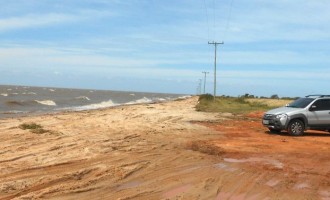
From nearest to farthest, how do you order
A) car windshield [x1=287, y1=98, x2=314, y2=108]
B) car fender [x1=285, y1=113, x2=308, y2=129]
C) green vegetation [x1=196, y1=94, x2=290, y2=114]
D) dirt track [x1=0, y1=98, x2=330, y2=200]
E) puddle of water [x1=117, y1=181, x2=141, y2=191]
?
dirt track [x1=0, y1=98, x2=330, y2=200] < puddle of water [x1=117, y1=181, x2=141, y2=191] < car fender [x1=285, y1=113, x2=308, y2=129] < car windshield [x1=287, y1=98, x2=314, y2=108] < green vegetation [x1=196, y1=94, x2=290, y2=114]

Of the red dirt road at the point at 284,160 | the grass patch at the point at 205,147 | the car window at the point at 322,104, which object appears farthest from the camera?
the car window at the point at 322,104

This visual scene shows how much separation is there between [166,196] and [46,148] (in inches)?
217

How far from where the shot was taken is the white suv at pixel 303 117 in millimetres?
18836

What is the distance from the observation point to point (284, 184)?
905 centimetres

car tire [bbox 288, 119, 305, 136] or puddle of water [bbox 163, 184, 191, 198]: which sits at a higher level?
car tire [bbox 288, 119, 305, 136]

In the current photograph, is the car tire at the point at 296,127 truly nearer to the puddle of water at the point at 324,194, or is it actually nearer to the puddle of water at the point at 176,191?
the puddle of water at the point at 324,194

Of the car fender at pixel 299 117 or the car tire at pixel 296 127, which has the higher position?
the car fender at pixel 299 117

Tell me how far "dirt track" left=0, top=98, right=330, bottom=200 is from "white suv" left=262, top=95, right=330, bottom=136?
89.9 inches

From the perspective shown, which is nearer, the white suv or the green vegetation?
the white suv

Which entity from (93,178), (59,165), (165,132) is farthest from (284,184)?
(165,132)

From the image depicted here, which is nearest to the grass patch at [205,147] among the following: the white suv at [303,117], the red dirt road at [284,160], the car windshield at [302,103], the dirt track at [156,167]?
the dirt track at [156,167]

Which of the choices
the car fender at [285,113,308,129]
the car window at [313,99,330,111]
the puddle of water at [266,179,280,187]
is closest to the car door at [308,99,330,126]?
the car window at [313,99,330,111]

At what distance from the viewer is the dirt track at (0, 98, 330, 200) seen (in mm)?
8070

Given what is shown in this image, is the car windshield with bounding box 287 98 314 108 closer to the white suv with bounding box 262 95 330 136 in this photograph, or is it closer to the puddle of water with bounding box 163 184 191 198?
the white suv with bounding box 262 95 330 136
